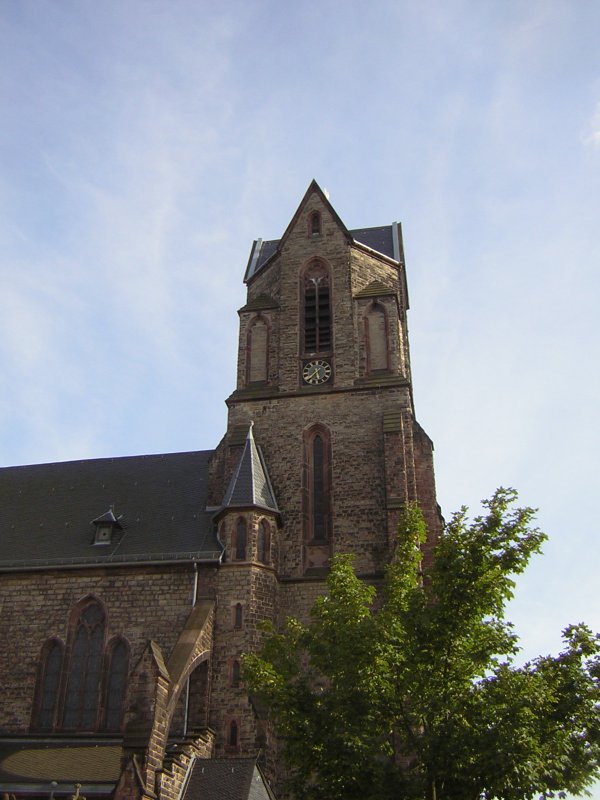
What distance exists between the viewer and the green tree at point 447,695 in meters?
12.2

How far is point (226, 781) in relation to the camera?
16844 mm

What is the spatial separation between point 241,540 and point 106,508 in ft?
19.2

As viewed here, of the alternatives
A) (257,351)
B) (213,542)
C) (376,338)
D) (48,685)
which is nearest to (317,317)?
(376,338)

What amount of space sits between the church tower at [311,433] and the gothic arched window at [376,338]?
0.04 meters

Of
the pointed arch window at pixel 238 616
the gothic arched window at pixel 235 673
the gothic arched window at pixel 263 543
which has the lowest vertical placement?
the gothic arched window at pixel 235 673

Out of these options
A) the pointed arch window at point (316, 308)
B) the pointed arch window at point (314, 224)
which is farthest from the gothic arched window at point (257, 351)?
the pointed arch window at point (314, 224)

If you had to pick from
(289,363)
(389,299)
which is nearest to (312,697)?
(289,363)

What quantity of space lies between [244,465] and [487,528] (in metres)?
10.5

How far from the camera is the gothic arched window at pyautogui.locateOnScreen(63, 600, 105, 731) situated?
2086 cm

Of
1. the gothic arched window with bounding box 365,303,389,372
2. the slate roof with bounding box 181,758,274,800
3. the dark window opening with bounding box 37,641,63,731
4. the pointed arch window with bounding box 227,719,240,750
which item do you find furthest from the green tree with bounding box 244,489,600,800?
the gothic arched window with bounding box 365,303,389,372

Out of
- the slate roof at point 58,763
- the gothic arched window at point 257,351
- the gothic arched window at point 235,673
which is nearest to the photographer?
the slate roof at point 58,763

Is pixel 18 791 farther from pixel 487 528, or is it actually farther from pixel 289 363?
pixel 289 363

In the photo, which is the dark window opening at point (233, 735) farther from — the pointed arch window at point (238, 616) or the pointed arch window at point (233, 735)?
the pointed arch window at point (238, 616)

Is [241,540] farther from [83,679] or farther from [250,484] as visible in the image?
[83,679]
